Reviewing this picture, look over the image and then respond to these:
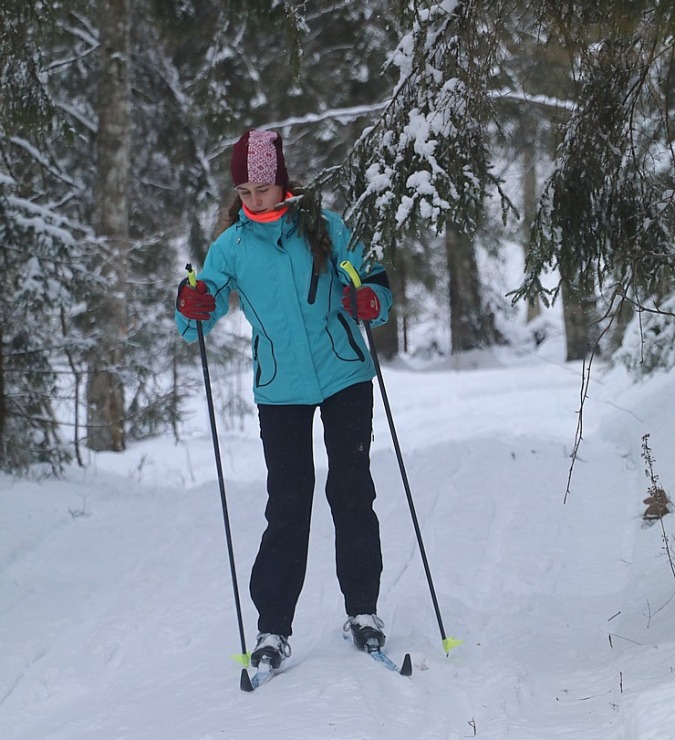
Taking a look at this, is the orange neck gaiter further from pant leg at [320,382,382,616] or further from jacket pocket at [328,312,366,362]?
pant leg at [320,382,382,616]

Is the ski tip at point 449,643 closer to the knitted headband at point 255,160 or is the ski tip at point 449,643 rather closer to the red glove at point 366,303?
the red glove at point 366,303

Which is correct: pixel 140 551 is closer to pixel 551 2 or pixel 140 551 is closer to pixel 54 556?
pixel 54 556

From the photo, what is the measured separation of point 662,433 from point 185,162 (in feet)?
20.8

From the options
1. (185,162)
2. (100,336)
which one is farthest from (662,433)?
(185,162)

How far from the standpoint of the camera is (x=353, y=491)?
12.5 ft

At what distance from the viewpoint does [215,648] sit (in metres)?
4.16

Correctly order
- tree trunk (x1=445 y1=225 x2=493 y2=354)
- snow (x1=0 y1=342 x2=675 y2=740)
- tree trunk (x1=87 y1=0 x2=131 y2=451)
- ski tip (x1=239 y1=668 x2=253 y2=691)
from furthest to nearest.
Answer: tree trunk (x1=445 y1=225 x2=493 y2=354) → tree trunk (x1=87 y1=0 x2=131 y2=451) → ski tip (x1=239 y1=668 x2=253 y2=691) → snow (x1=0 y1=342 x2=675 y2=740)

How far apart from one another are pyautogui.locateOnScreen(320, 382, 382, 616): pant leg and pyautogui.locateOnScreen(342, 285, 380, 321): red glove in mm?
297

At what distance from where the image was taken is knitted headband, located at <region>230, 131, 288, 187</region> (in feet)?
12.3

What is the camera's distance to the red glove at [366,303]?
12.2 feet

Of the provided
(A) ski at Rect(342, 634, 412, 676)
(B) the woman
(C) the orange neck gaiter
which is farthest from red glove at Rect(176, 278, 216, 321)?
(A) ski at Rect(342, 634, 412, 676)

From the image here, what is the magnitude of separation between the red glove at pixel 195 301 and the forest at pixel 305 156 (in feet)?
2.05

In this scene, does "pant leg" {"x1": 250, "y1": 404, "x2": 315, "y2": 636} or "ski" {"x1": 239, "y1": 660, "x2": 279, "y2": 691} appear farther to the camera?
"pant leg" {"x1": 250, "y1": 404, "x2": 315, "y2": 636}

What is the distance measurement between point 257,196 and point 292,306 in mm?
477
